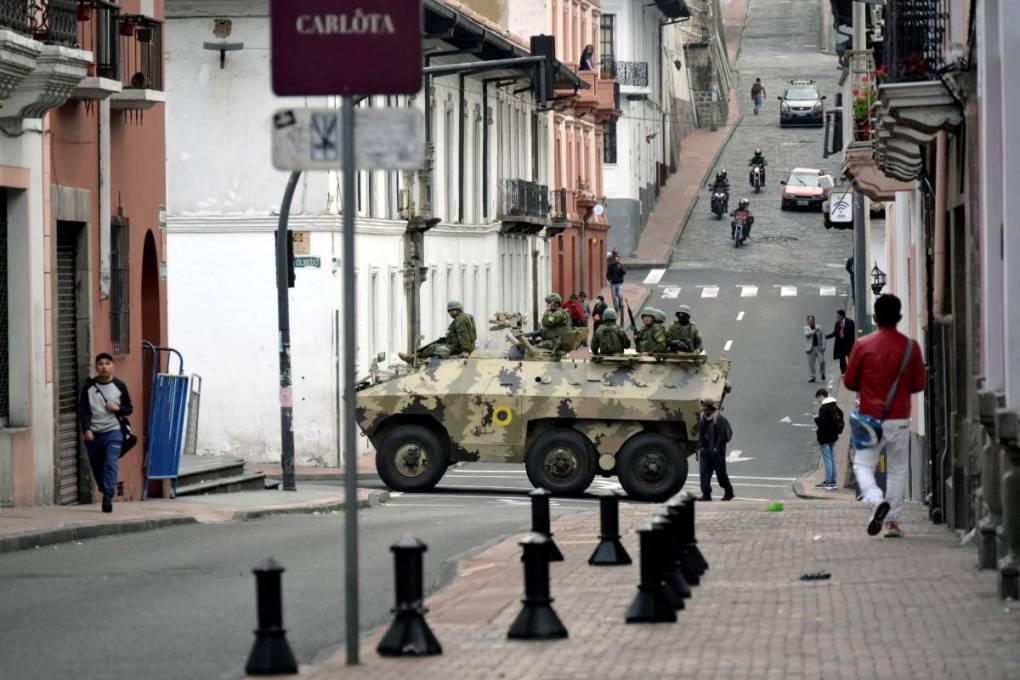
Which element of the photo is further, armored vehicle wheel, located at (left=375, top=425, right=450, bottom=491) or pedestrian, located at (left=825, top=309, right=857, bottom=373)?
pedestrian, located at (left=825, top=309, right=857, bottom=373)

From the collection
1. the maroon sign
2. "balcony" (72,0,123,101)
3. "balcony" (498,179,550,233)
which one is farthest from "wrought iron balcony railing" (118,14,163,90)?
"balcony" (498,179,550,233)

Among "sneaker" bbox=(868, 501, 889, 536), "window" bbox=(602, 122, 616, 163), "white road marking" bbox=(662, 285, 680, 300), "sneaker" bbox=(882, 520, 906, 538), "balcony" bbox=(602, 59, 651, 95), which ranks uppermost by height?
"balcony" bbox=(602, 59, 651, 95)

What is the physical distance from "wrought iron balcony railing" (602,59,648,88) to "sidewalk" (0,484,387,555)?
1918 inches

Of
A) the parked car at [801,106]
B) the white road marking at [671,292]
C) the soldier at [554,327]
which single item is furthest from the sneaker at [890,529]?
the parked car at [801,106]

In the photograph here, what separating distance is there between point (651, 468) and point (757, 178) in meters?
57.9

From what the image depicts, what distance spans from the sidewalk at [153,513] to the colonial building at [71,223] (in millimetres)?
712

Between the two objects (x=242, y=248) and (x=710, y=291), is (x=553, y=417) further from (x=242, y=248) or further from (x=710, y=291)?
(x=710, y=291)

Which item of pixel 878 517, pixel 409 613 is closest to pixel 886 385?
pixel 878 517

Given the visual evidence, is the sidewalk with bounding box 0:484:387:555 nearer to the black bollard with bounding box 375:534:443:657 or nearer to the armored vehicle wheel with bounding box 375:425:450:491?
the armored vehicle wheel with bounding box 375:425:450:491

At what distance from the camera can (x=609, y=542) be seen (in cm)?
1518

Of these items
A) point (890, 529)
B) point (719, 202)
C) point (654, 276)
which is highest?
point (719, 202)

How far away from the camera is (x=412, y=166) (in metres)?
9.48

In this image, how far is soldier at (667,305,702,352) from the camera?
28.8 metres

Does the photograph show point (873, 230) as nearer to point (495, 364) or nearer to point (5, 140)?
point (495, 364)
